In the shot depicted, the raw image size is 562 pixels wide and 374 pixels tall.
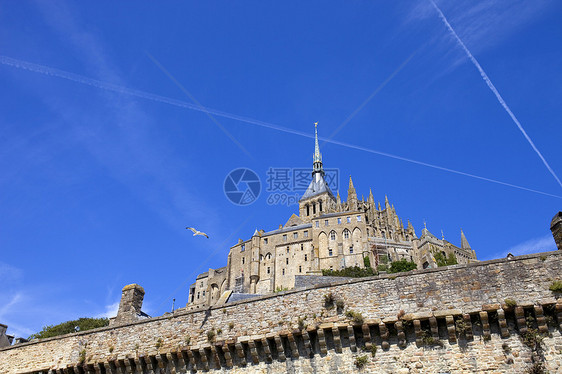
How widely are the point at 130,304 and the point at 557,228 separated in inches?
847

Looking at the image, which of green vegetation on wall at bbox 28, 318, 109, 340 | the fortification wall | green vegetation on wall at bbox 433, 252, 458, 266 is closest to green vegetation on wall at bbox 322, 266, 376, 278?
green vegetation on wall at bbox 433, 252, 458, 266

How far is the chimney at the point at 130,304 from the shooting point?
25750mm

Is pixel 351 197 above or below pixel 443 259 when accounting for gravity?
above

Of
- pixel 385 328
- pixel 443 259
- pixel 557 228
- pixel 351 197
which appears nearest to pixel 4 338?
pixel 385 328

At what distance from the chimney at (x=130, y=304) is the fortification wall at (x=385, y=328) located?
4425 mm

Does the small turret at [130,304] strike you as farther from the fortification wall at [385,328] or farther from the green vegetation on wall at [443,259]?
the green vegetation on wall at [443,259]

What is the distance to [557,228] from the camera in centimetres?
1800

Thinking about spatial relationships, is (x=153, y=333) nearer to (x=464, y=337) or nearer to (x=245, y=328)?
(x=245, y=328)

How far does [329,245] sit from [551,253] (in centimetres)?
7859

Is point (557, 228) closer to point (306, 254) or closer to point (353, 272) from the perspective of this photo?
point (353, 272)

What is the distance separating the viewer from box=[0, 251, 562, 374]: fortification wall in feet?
50.3

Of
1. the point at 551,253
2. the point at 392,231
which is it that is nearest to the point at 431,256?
the point at 392,231

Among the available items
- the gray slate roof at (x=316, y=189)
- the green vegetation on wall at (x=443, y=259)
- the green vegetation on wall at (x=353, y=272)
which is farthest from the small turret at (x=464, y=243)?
the green vegetation on wall at (x=353, y=272)

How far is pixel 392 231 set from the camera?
114 meters
